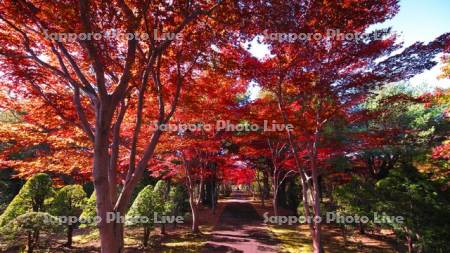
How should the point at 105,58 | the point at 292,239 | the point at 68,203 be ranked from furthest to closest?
the point at 292,239 → the point at 68,203 → the point at 105,58

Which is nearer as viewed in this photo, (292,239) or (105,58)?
(105,58)

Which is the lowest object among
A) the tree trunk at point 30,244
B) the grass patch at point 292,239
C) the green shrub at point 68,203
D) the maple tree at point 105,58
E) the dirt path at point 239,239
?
the grass patch at point 292,239

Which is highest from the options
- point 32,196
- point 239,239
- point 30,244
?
point 32,196

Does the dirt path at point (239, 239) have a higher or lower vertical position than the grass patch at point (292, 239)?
higher

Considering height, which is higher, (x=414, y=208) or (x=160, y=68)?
(x=160, y=68)

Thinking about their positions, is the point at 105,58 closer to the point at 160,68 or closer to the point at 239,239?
the point at 160,68

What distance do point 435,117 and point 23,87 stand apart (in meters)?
20.7

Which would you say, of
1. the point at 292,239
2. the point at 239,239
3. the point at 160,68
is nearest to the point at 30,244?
the point at 160,68

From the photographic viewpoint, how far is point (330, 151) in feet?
51.4

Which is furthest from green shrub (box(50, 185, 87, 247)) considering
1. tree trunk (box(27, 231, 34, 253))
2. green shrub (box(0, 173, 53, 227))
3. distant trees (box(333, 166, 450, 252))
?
distant trees (box(333, 166, 450, 252))

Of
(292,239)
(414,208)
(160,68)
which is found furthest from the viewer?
(292,239)

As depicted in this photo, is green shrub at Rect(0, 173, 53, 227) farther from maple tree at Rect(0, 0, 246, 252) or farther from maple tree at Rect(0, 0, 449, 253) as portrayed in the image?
maple tree at Rect(0, 0, 246, 252)

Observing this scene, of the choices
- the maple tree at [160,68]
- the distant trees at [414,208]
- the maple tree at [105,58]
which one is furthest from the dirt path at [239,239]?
the maple tree at [105,58]

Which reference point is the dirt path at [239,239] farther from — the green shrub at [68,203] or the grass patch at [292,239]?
the green shrub at [68,203]
